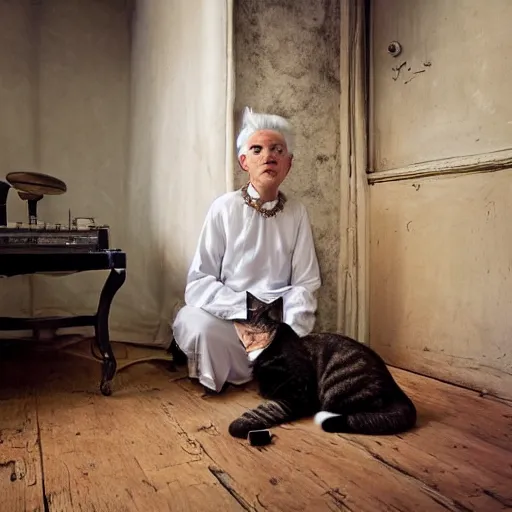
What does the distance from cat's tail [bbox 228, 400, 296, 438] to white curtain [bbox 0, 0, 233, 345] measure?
957 millimetres

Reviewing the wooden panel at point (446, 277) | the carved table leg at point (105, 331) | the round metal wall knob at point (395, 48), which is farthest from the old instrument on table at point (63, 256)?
the round metal wall knob at point (395, 48)

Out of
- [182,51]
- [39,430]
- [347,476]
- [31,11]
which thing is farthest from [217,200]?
[31,11]

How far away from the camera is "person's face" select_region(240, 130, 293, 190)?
189 centimetres

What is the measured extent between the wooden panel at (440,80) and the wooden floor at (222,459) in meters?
0.98

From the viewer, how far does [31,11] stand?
8.23ft

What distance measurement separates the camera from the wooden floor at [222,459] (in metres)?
1.06

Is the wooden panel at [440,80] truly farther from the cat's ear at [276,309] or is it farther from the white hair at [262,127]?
the cat's ear at [276,309]

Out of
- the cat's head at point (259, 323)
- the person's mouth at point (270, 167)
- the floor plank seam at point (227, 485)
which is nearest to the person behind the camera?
the floor plank seam at point (227, 485)

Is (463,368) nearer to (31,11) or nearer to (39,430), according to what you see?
(39,430)

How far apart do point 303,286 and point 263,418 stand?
599mm

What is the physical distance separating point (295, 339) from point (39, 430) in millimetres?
803

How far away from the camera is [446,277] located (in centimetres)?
202

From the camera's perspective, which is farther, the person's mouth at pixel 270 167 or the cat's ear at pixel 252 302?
the person's mouth at pixel 270 167

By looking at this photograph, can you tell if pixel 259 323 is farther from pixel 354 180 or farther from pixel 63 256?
pixel 354 180
